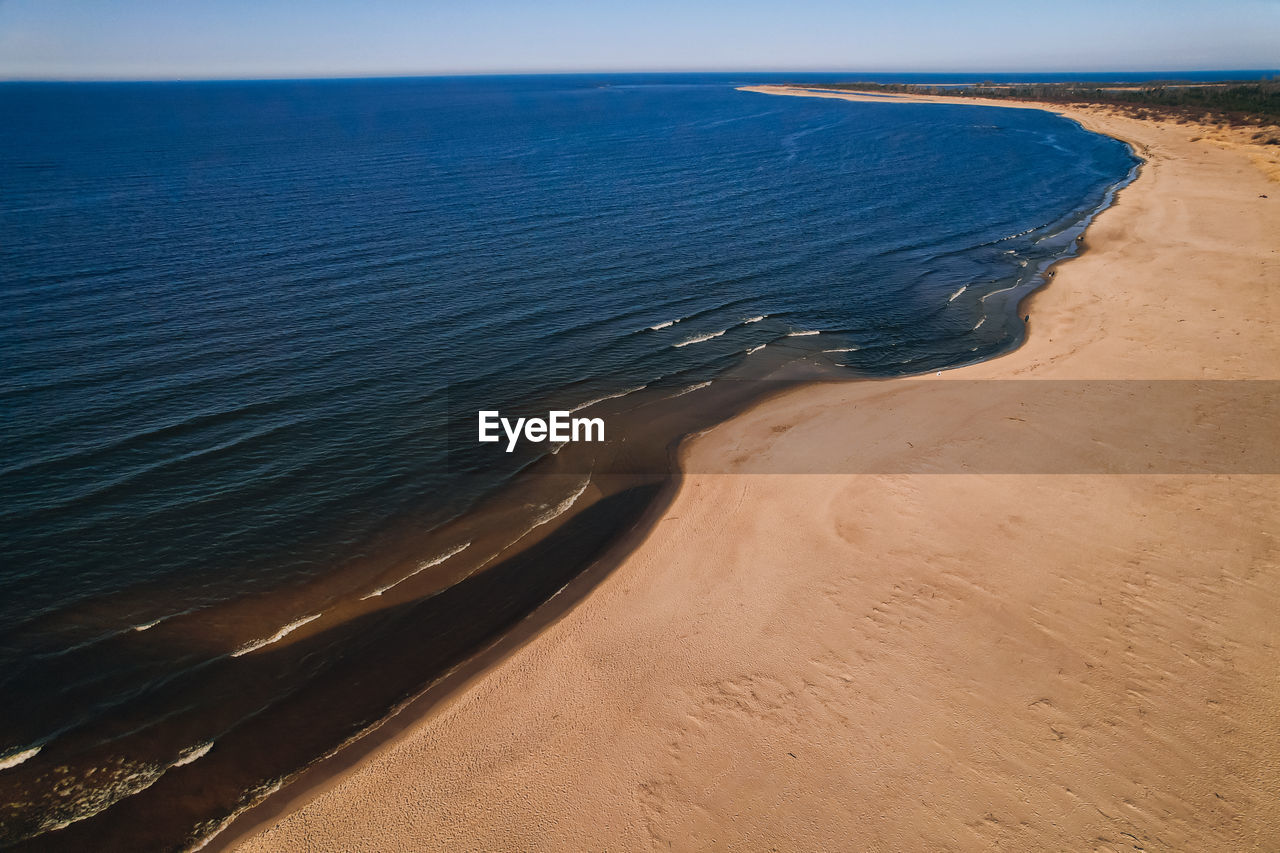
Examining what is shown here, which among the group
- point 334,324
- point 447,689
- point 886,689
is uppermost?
point 334,324

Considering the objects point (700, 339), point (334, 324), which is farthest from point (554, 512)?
point (334, 324)

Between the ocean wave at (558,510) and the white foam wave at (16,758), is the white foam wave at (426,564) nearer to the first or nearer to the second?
the ocean wave at (558,510)

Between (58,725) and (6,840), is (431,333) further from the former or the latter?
(6,840)

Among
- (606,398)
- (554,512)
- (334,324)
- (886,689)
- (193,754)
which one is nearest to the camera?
(193,754)

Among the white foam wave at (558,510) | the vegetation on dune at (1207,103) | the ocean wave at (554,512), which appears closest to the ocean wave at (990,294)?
the ocean wave at (554,512)

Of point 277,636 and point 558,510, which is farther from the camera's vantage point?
point 558,510

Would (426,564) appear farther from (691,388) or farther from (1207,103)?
(1207,103)
